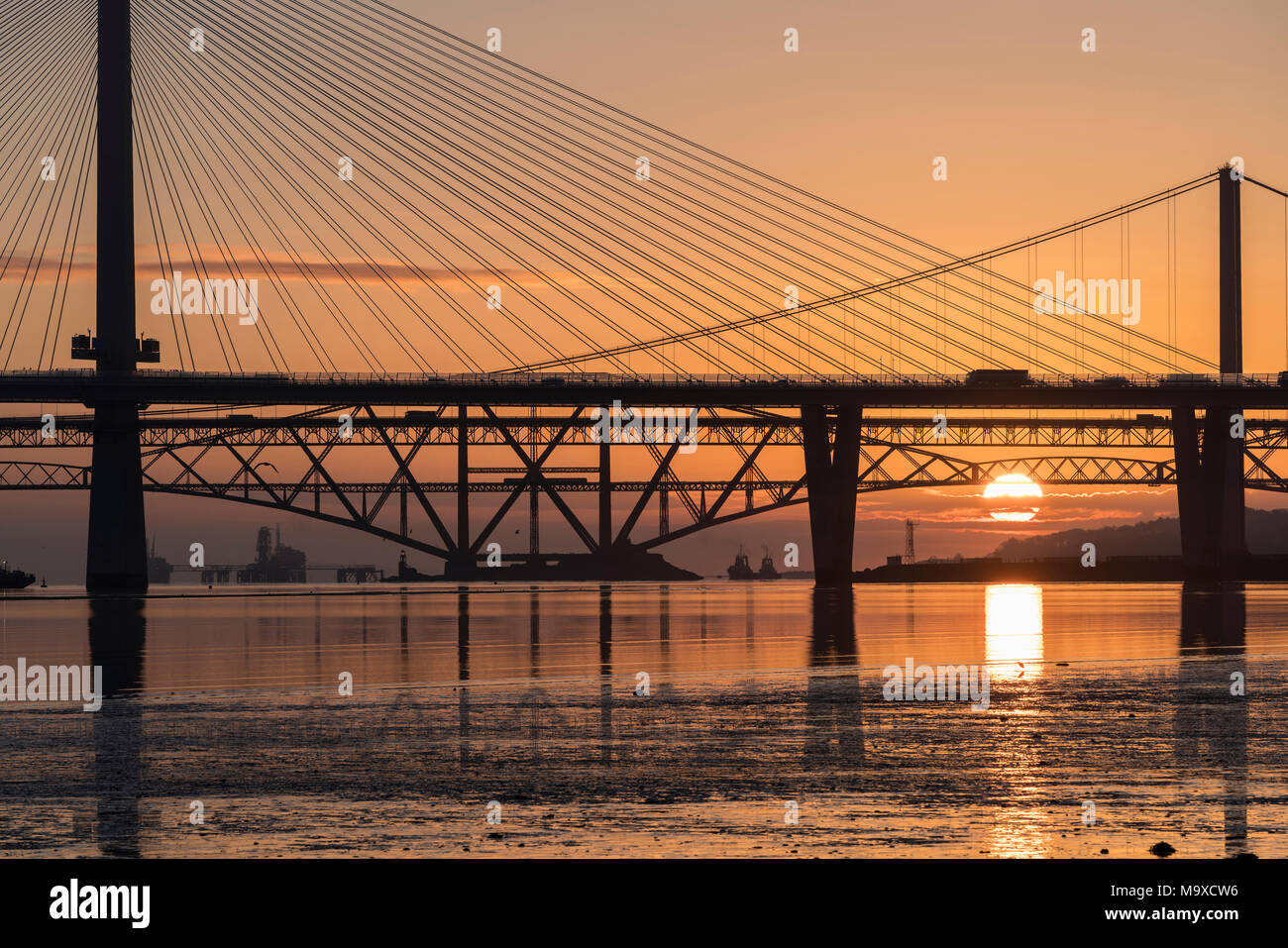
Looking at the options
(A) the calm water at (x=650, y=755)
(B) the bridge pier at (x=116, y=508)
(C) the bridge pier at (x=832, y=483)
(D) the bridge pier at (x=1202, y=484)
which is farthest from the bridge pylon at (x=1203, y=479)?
(A) the calm water at (x=650, y=755)

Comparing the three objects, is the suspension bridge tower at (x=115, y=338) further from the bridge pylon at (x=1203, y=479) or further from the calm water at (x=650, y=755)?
the bridge pylon at (x=1203, y=479)

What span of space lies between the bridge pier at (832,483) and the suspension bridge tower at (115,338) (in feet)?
166

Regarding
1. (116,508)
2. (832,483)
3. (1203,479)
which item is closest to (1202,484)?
(1203,479)

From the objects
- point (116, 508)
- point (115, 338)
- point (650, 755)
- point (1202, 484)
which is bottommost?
point (650, 755)

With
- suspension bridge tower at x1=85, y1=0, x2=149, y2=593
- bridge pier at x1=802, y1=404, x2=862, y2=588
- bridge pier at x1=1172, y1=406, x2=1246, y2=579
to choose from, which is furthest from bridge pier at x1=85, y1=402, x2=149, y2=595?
bridge pier at x1=1172, y1=406, x2=1246, y2=579

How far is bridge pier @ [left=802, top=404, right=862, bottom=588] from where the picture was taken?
12244 cm

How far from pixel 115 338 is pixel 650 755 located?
92.4 m

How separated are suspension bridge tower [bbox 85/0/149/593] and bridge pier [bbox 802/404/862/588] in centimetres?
5070

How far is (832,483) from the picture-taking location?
12319 centimetres

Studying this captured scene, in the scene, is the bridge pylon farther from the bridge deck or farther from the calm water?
the calm water

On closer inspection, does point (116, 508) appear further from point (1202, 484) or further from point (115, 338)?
point (1202, 484)
